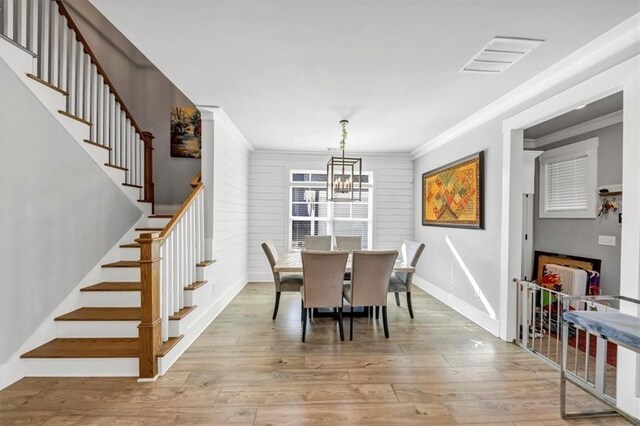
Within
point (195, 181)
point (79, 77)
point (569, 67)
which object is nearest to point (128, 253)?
point (195, 181)

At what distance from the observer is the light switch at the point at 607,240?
351cm

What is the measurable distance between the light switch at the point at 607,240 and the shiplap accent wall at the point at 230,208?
4789 millimetres

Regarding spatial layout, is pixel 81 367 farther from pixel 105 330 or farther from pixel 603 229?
pixel 603 229

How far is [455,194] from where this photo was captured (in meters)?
4.15

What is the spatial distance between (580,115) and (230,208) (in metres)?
4.64

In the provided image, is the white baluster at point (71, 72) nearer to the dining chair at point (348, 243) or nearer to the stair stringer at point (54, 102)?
the stair stringer at point (54, 102)

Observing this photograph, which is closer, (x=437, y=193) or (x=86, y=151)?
(x=86, y=151)

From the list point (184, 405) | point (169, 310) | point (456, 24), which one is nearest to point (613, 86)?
point (456, 24)

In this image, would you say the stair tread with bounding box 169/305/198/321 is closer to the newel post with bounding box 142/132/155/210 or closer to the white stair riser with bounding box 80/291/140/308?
the white stair riser with bounding box 80/291/140/308

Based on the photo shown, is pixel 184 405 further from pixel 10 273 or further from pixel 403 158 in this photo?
pixel 403 158

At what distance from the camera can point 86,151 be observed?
2914 millimetres

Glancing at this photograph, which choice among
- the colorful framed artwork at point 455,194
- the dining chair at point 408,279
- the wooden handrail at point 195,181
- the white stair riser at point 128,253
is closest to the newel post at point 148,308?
the wooden handrail at point 195,181

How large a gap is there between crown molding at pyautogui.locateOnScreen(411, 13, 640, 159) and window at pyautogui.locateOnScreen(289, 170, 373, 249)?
2.66 meters

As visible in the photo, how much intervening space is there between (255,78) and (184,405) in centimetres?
Answer: 267
